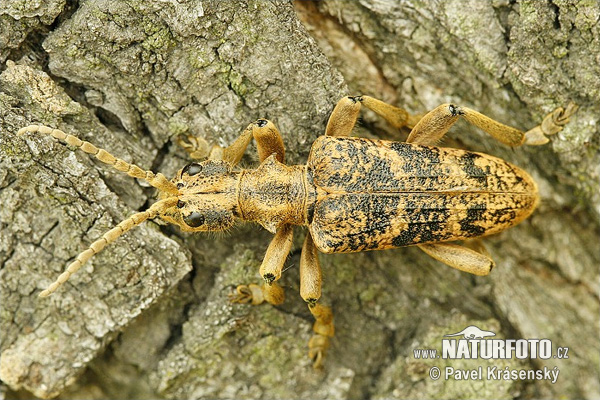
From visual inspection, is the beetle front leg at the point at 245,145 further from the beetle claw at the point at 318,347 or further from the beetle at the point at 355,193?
the beetle claw at the point at 318,347

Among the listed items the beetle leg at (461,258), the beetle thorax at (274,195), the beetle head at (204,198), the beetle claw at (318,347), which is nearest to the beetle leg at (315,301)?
the beetle claw at (318,347)

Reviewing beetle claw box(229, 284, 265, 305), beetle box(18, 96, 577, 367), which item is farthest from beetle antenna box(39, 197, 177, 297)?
beetle claw box(229, 284, 265, 305)

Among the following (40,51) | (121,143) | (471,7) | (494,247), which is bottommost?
(121,143)

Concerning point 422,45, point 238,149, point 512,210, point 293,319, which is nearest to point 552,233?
point 512,210

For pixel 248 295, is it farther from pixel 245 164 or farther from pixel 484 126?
pixel 484 126

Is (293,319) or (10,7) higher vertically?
(10,7)

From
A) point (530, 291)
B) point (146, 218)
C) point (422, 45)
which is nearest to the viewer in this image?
point (146, 218)

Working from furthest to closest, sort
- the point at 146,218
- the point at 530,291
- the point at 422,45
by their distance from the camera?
the point at 530,291
the point at 422,45
the point at 146,218

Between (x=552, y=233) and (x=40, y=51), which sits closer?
(x=40, y=51)

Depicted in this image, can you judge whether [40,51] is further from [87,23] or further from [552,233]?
[552,233]
